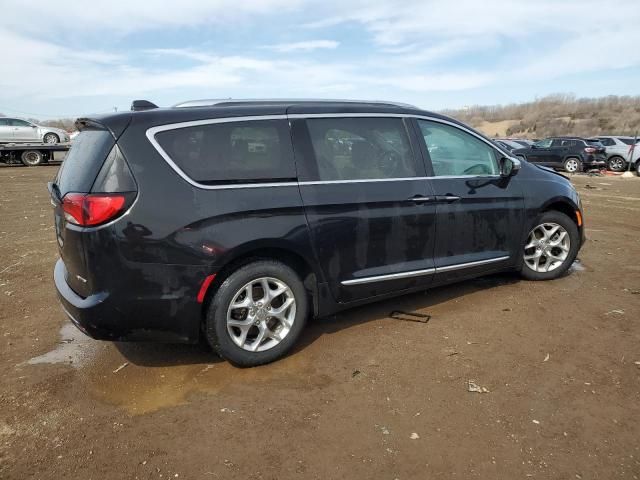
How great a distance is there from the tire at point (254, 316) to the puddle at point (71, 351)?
41.7 inches

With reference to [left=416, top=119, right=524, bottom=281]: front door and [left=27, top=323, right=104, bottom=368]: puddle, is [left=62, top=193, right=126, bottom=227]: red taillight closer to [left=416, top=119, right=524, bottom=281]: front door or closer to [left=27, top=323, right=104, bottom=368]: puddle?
[left=27, top=323, right=104, bottom=368]: puddle

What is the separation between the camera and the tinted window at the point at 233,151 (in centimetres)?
312

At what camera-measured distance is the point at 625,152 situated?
21.2 meters

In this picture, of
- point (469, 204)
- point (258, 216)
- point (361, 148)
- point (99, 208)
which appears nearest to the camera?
point (99, 208)

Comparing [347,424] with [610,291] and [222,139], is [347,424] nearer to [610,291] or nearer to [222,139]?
[222,139]

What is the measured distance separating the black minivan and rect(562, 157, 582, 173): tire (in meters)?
19.3

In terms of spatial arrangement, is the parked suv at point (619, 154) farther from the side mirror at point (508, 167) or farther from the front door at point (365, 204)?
the front door at point (365, 204)

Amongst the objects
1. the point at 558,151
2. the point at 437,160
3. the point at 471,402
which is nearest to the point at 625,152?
the point at 558,151

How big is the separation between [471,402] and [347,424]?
78cm

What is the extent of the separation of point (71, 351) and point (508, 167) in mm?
3969

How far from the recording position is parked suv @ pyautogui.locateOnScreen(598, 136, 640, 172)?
2077cm

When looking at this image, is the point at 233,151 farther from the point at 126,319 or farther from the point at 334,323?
the point at 334,323

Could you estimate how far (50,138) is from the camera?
75.2 ft

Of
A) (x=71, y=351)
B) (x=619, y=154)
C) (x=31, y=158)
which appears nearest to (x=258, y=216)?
(x=71, y=351)
